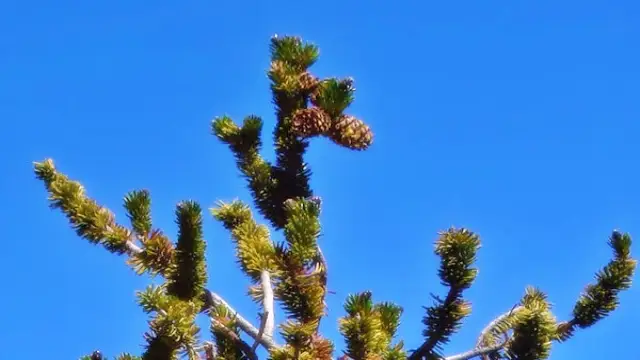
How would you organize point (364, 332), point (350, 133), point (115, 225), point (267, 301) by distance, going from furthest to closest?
point (350, 133) → point (115, 225) → point (267, 301) → point (364, 332)

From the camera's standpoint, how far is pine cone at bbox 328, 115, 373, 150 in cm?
345

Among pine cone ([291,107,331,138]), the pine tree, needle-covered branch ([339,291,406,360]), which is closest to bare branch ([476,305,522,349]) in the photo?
the pine tree

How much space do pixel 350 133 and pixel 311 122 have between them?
175 millimetres

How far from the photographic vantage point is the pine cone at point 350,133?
3453 millimetres

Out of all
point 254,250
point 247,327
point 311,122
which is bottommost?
point 247,327

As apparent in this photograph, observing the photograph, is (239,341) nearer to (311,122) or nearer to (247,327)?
(247,327)

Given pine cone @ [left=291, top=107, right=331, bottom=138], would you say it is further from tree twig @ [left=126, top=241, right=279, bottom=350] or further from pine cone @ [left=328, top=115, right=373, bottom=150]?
tree twig @ [left=126, top=241, right=279, bottom=350]

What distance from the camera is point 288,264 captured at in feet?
8.66

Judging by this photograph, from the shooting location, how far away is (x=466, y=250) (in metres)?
2.70

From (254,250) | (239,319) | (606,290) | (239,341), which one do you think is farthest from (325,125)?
(606,290)

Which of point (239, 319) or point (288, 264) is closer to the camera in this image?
point (288, 264)

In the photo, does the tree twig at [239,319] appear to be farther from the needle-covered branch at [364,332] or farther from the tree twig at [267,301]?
the needle-covered branch at [364,332]

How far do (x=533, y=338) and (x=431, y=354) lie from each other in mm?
431

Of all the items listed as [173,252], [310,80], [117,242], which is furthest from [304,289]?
[310,80]
